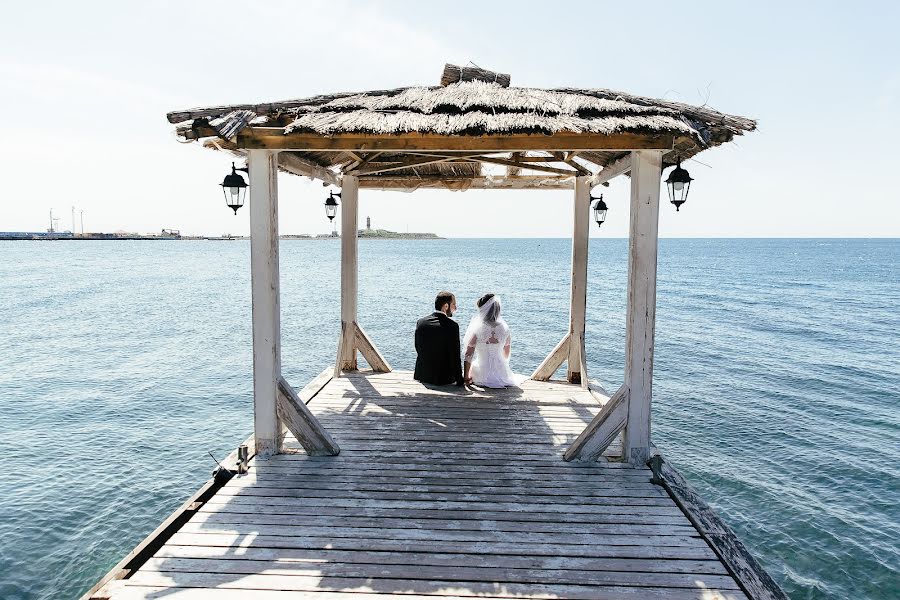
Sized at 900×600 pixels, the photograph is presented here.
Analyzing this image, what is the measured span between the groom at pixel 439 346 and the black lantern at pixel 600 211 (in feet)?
8.39

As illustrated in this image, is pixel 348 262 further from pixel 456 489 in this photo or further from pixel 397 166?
pixel 456 489

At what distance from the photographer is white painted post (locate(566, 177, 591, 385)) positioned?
7.85 meters

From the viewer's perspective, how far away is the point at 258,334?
17.0 feet

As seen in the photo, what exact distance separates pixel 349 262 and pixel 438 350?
1940mm

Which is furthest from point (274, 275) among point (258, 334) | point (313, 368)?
point (313, 368)

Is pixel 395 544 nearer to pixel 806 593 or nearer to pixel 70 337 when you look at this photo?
pixel 806 593

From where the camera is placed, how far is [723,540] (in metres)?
3.80

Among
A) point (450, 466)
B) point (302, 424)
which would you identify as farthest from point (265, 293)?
point (450, 466)

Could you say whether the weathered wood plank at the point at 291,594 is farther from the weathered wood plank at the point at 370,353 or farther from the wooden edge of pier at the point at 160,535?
the weathered wood plank at the point at 370,353

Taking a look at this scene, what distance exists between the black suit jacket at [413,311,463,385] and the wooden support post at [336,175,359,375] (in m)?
1.21

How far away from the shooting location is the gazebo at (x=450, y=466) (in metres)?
3.42

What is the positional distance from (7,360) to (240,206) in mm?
17021

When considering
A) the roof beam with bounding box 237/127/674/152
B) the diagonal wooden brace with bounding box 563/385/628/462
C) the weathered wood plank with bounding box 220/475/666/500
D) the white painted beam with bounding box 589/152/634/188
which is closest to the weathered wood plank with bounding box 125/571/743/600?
the weathered wood plank with bounding box 220/475/666/500

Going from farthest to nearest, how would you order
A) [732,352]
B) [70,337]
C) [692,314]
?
[692,314] → [70,337] → [732,352]
